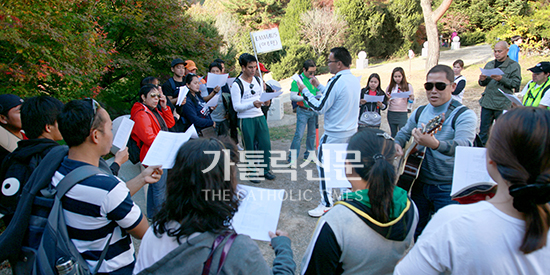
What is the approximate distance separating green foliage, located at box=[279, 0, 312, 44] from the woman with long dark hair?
72.6 feet

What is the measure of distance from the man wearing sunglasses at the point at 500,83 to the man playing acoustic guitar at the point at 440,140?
4261 mm

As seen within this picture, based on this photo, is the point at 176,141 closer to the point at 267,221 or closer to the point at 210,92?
the point at 267,221

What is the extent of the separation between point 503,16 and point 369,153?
97.2 ft

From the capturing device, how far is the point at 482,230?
1046 mm

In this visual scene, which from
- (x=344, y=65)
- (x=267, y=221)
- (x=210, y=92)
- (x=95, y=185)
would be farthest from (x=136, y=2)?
(x=267, y=221)

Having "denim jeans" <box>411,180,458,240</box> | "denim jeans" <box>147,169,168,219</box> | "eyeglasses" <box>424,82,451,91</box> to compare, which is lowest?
"denim jeans" <box>147,169,168,219</box>

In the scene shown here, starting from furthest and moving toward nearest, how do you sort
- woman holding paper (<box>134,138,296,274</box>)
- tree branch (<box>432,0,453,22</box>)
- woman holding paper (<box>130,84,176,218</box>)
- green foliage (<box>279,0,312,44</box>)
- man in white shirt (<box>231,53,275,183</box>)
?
green foliage (<box>279,0,312,44</box>)
tree branch (<box>432,0,453,22</box>)
man in white shirt (<box>231,53,275,183</box>)
woman holding paper (<box>130,84,176,218</box>)
woman holding paper (<box>134,138,296,274</box>)

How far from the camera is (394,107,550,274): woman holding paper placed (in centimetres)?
100

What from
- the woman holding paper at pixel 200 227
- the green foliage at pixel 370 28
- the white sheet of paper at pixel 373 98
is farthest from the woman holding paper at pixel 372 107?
the green foliage at pixel 370 28

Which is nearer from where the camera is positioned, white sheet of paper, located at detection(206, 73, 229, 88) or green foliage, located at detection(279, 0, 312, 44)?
white sheet of paper, located at detection(206, 73, 229, 88)

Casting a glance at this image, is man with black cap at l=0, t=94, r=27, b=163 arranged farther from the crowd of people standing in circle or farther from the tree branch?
the tree branch

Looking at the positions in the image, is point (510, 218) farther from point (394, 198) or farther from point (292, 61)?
point (292, 61)

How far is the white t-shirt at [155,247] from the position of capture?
129 centimetres

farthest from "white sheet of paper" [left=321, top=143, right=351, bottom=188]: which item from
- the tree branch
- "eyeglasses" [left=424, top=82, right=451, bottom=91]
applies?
the tree branch
